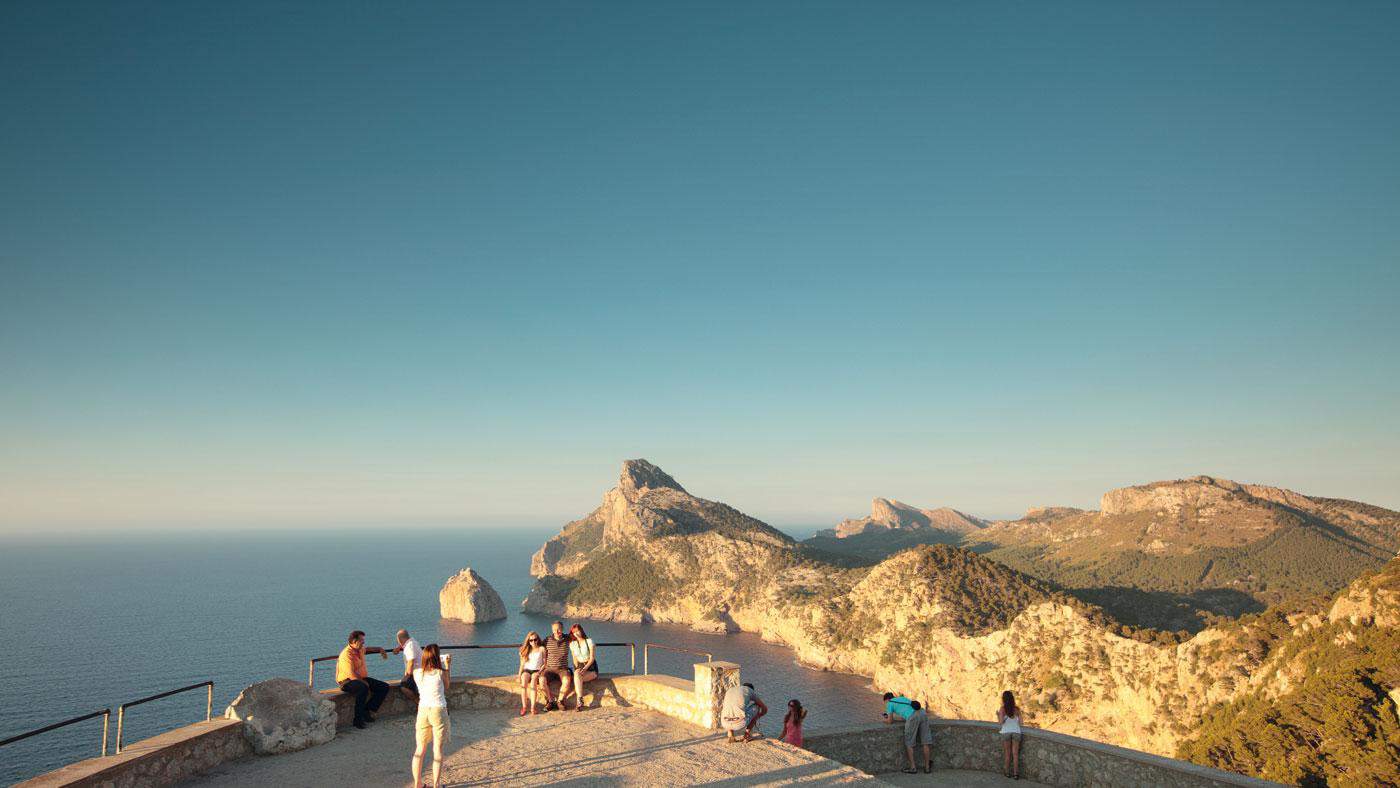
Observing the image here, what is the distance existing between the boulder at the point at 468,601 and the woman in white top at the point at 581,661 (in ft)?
405

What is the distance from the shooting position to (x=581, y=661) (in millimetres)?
13734

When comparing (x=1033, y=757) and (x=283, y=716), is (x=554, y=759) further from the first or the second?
(x=1033, y=757)

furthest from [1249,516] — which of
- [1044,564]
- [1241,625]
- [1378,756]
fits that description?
[1378,756]

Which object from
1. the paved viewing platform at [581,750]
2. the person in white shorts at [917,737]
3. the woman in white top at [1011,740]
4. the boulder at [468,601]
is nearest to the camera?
the paved viewing platform at [581,750]

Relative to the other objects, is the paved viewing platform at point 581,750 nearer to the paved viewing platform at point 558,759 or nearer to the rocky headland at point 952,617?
the paved viewing platform at point 558,759

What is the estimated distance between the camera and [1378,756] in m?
19.6

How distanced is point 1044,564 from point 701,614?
77.4 meters

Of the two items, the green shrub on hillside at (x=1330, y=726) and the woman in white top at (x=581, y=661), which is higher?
the woman in white top at (x=581, y=661)

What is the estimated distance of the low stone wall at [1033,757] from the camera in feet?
35.7

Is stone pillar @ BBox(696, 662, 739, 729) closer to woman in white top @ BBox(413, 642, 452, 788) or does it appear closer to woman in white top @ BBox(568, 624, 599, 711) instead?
woman in white top @ BBox(568, 624, 599, 711)

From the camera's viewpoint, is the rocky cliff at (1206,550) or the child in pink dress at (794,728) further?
the rocky cliff at (1206,550)

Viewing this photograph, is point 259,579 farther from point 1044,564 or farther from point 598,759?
point 598,759

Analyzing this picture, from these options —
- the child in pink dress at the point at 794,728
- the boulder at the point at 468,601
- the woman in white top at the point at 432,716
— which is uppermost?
the woman in white top at the point at 432,716

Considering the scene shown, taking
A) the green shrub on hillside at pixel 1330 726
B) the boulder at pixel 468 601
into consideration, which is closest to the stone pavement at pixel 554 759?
the green shrub on hillside at pixel 1330 726
